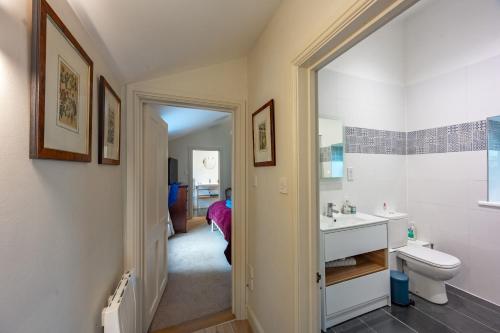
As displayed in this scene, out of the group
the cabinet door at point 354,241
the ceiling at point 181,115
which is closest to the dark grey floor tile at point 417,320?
the cabinet door at point 354,241

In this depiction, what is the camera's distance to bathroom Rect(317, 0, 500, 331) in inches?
80.9

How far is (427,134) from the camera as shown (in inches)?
99.4

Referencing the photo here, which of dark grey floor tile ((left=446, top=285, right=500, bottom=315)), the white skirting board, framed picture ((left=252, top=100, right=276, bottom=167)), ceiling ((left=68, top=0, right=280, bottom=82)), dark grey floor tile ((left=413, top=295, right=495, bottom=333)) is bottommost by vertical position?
dark grey floor tile ((left=413, top=295, right=495, bottom=333))

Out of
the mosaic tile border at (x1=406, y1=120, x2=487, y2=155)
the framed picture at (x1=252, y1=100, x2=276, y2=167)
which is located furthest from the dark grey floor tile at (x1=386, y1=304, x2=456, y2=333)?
the framed picture at (x1=252, y1=100, x2=276, y2=167)

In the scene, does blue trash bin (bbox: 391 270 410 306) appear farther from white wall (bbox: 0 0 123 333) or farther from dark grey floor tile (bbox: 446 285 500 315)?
white wall (bbox: 0 0 123 333)

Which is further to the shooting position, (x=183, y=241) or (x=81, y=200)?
(x=183, y=241)

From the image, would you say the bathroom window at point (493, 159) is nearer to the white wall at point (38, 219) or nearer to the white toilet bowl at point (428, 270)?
the white toilet bowl at point (428, 270)

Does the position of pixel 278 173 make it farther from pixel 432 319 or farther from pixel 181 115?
pixel 181 115

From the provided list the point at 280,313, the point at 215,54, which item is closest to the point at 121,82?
the point at 215,54

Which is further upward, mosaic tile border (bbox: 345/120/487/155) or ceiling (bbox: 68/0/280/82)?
ceiling (bbox: 68/0/280/82)

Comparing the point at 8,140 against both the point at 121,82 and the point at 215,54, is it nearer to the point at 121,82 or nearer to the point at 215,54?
the point at 121,82

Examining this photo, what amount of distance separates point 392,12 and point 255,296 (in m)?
2.03

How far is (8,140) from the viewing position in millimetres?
488

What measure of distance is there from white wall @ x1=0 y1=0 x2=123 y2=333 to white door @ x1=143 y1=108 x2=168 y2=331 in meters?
0.72
